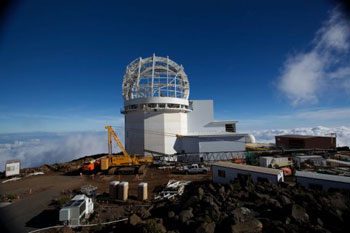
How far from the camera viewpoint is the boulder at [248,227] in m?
6.12

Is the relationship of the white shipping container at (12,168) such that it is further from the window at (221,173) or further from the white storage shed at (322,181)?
the white storage shed at (322,181)

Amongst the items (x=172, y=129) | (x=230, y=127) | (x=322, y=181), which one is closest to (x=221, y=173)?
(x=322, y=181)

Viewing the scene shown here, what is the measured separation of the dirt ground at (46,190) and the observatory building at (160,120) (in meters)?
5.21

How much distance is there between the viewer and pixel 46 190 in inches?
539

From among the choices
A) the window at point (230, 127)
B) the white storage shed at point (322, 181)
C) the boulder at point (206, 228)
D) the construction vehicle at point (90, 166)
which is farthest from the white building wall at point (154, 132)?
the boulder at point (206, 228)

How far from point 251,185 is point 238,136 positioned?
511 inches

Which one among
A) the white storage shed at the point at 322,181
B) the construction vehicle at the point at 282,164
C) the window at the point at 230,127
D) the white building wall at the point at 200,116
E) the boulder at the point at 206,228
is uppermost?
the white building wall at the point at 200,116

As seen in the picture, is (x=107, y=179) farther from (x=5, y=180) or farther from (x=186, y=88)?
(x=186, y=88)

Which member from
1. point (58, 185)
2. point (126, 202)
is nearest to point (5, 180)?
point (58, 185)

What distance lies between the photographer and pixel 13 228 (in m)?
8.27

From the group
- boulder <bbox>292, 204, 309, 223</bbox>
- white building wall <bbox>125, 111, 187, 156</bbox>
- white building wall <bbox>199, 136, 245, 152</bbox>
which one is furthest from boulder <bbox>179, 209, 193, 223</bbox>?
white building wall <bbox>125, 111, 187, 156</bbox>

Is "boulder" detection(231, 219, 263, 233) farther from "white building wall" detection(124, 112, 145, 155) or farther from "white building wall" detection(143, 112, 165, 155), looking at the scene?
"white building wall" detection(124, 112, 145, 155)

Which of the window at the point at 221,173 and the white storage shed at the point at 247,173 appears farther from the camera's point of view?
the window at the point at 221,173

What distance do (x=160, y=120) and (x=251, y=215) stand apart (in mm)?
17492
